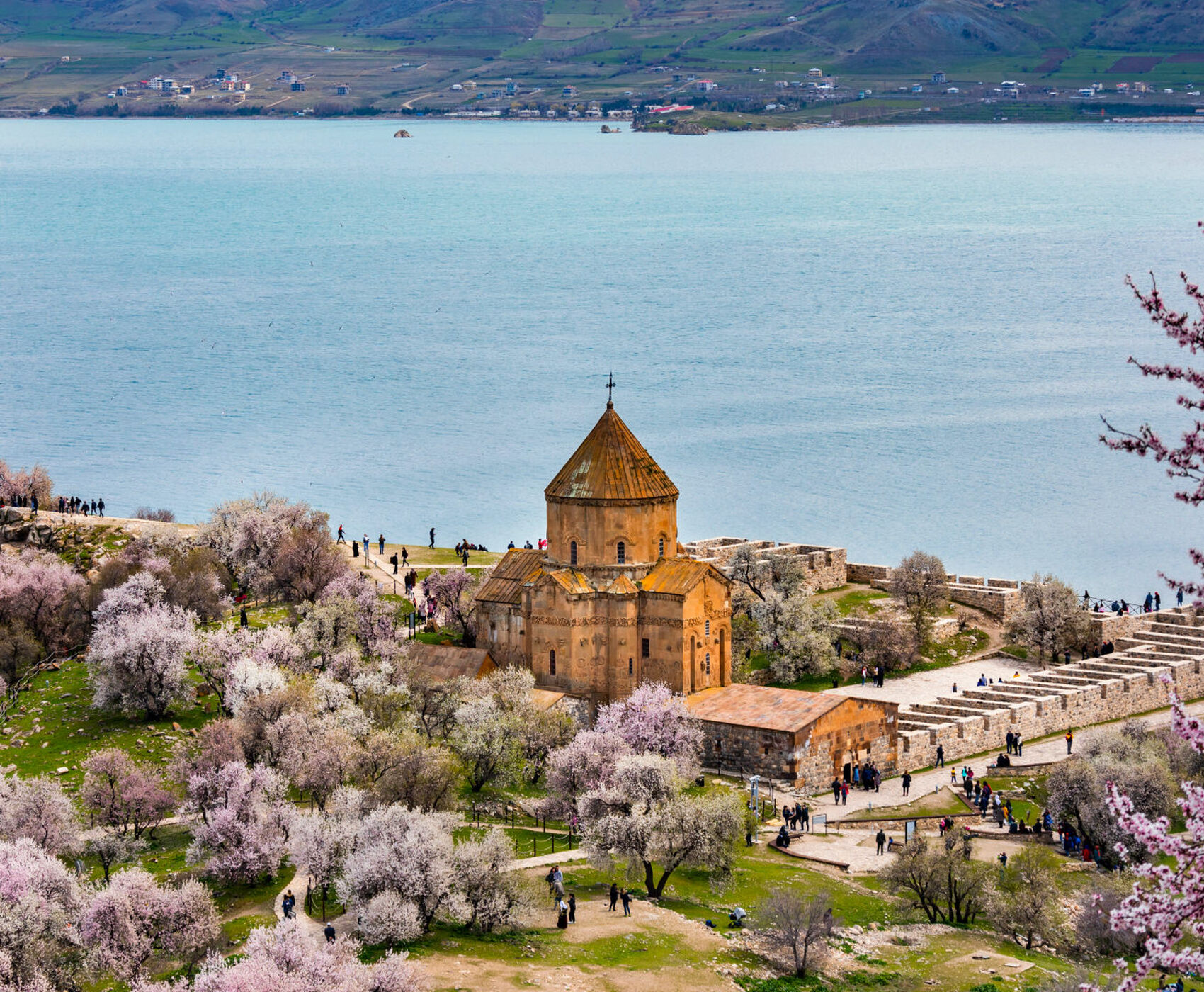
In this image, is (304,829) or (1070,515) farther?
(1070,515)

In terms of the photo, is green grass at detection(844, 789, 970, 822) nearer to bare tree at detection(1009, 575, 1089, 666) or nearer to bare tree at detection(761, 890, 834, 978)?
bare tree at detection(761, 890, 834, 978)

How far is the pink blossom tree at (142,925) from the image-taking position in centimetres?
4256

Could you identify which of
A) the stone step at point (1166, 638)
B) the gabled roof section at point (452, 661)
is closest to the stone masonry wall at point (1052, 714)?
the stone step at point (1166, 638)

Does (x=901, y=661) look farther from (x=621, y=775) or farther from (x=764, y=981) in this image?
(x=764, y=981)

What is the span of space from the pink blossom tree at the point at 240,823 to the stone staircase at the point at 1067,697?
69.4 ft

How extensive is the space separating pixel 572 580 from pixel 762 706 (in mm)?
7394

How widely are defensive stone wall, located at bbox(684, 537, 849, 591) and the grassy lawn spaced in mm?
24125

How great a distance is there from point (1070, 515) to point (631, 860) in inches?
2648

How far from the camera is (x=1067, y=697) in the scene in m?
66.6

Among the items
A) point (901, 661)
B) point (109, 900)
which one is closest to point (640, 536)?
point (901, 661)

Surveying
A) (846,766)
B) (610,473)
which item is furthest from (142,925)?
(610,473)

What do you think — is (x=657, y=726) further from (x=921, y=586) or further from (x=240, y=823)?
(x=921, y=586)

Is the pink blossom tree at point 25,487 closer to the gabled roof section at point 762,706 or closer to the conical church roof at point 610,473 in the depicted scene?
the conical church roof at point 610,473

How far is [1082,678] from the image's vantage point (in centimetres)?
6962
